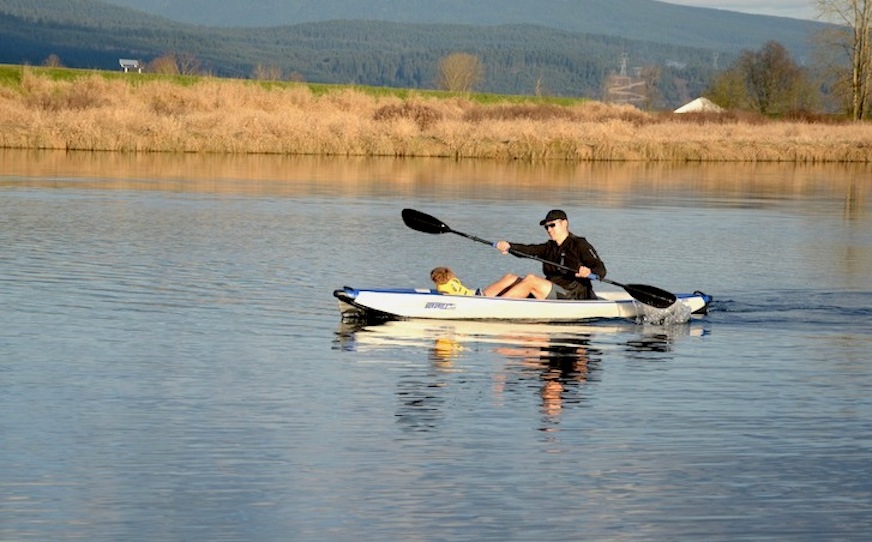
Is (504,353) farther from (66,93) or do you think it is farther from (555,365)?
(66,93)

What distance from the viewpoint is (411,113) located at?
206 ft

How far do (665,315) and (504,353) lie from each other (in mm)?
3109

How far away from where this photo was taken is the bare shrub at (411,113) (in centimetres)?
6122

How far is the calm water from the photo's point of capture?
926 cm

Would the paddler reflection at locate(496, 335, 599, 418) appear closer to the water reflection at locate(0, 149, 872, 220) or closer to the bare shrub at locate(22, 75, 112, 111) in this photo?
the water reflection at locate(0, 149, 872, 220)

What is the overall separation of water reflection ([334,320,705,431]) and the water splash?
16cm

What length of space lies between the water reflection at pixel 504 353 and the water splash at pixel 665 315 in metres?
0.16

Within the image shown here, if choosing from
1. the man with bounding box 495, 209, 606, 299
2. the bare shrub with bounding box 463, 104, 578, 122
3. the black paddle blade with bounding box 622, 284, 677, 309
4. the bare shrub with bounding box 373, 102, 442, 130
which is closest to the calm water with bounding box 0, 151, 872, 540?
the black paddle blade with bounding box 622, 284, 677, 309

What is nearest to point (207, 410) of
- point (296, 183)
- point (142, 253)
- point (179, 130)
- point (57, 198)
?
point (142, 253)

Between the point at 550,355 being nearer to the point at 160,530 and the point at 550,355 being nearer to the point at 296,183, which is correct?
the point at 160,530

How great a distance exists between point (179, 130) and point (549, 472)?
4323 centimetres

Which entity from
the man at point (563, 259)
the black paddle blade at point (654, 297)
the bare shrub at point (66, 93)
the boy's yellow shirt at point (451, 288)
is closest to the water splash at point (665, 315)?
the black paddle blade at point (654, 297)

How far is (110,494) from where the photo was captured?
30.9 feet

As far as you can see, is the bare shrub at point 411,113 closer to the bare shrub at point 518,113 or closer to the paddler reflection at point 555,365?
the bare shrub at point 518,113
